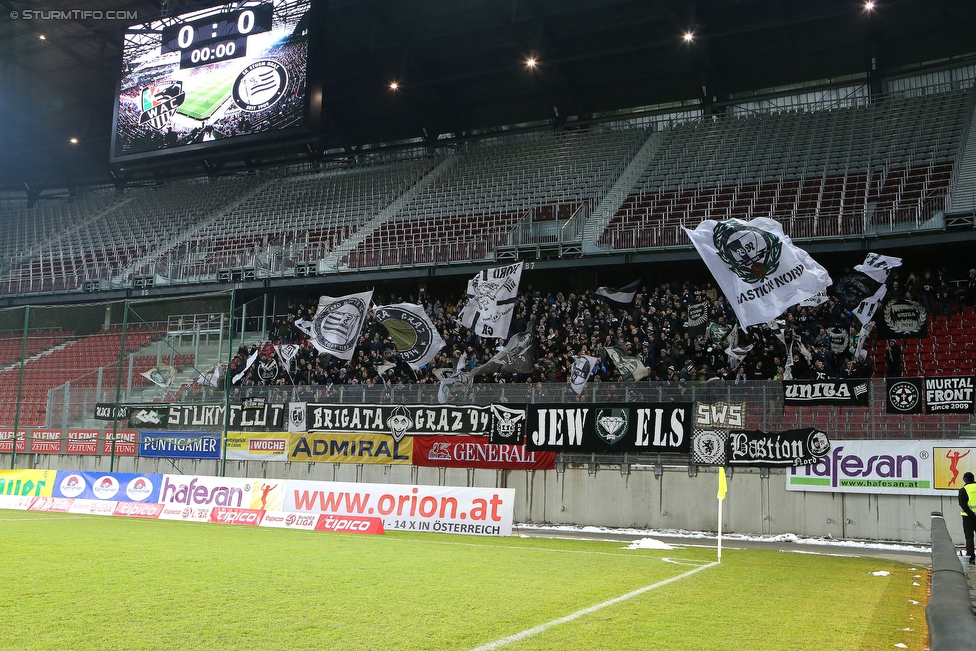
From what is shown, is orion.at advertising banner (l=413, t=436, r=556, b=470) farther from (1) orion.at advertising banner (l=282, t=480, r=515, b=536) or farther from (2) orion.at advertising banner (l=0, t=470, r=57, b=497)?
(2) orion.at advertising banner (l=0, t=470, r=57, b=497)

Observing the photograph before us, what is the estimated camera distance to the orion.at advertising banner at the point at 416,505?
1861 cm

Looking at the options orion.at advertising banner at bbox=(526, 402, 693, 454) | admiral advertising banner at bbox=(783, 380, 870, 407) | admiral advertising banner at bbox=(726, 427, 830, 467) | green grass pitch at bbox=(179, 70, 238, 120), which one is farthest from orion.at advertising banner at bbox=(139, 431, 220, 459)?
admiral advertising banner at bbox=(783, 380, 870, 407)

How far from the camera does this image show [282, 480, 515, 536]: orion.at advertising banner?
18.6 m

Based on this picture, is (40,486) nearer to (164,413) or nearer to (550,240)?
(164,413)

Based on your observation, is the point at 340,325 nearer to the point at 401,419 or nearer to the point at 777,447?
the point at 401,419

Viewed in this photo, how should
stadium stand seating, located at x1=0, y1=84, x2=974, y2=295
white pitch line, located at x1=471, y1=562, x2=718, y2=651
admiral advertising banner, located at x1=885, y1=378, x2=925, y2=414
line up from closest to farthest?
white pitch line, located at x1=471, y1=562, x2=718, y2=651 → admiral advertising banner, located at x1=885, y1=378, x2=925, y2=414 → stadium stand seating, located at x1=0, y1=84, x2=974, y2=295

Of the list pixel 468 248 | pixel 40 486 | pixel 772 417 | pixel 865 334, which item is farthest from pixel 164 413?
pixel 865 334

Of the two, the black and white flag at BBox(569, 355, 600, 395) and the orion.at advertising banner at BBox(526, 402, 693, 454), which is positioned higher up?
the black and white flag at BBox(569, 355, 600, 395)

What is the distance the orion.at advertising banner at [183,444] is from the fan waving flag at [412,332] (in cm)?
620

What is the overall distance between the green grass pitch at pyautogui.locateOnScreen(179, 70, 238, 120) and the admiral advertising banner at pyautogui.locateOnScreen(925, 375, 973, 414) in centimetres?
2706

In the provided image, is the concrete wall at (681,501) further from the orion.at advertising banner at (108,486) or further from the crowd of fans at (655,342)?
the orion.at advertising banner at (108,486)

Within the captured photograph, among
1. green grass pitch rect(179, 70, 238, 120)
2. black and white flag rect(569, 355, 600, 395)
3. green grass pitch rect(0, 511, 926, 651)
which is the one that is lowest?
green grass pitch rect(0, 511, 926, 651)

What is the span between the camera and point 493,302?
25.9 meters

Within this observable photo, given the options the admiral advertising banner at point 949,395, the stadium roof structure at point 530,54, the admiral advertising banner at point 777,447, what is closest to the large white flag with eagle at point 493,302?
the admiral advertising banner at point 777,447
